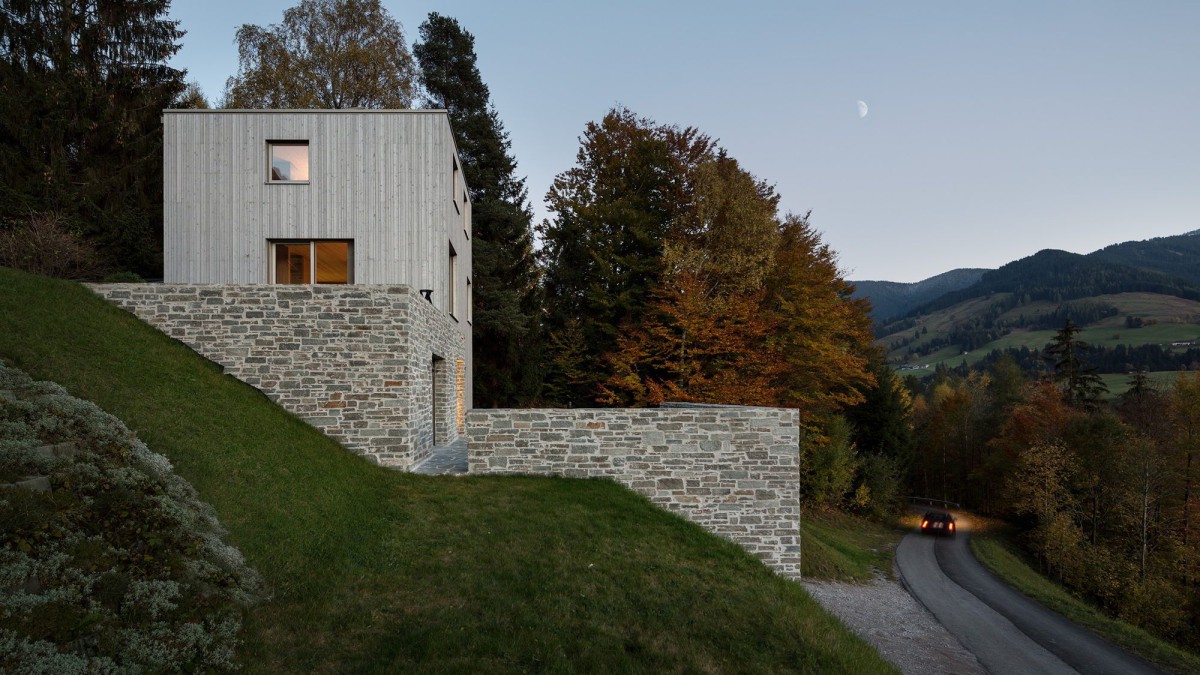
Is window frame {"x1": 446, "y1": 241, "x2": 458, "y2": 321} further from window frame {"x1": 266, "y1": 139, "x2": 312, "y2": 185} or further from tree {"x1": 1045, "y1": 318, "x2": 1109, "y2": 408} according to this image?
tree {"x1": 1045, "y1": 318, "x2": 1109, "y2": 408}

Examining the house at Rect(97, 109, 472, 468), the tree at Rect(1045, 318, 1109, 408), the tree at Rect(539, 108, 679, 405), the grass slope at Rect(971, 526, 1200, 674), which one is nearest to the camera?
the house at Rect(97, 109, 472, 468)

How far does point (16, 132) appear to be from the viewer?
712 inches

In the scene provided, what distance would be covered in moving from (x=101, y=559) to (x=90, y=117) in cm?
2380

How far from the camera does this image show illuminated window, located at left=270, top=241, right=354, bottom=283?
14391 mm

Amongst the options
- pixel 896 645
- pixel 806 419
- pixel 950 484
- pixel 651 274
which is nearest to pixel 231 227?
pixel 651 274

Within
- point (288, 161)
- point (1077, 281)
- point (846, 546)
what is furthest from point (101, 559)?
point (1077, 281)

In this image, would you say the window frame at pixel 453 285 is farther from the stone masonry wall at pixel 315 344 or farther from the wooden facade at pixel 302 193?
the stone masonry wall at pixel 315 344

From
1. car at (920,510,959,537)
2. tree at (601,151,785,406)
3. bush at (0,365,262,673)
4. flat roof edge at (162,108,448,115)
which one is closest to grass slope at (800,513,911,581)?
car at (920,510,959,537)

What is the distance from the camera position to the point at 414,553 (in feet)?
24.8

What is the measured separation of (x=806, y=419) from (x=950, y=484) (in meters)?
31.6

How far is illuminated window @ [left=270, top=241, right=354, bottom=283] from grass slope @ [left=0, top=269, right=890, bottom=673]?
12.8ft

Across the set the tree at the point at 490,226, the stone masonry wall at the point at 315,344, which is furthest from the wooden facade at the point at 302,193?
the tree at the point at 490,226

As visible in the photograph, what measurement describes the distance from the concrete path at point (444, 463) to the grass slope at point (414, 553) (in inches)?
20.3

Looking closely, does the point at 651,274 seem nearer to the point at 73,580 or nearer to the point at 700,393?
the point at 700,393
